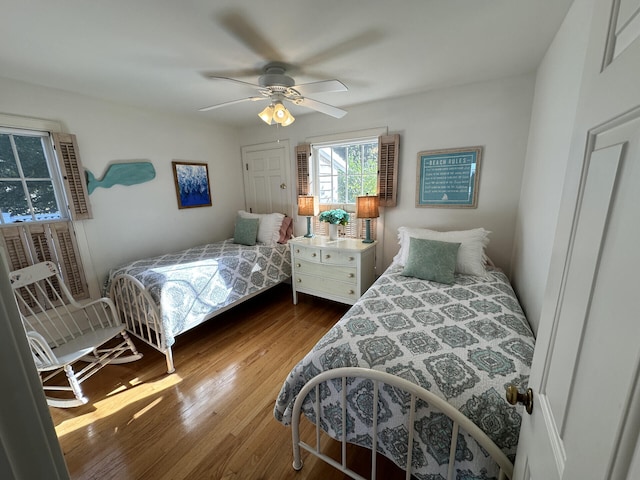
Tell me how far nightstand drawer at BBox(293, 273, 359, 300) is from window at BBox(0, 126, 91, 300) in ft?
7.01

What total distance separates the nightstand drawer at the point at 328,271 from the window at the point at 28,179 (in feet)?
7.58

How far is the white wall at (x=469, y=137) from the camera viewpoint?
2195 millimetres

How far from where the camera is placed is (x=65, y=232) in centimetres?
234

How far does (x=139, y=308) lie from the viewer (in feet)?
7.00

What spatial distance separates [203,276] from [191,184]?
5.10 feet

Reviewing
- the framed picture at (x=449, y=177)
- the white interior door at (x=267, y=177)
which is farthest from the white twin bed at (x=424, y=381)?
the white interior door at (x=267, y=177)

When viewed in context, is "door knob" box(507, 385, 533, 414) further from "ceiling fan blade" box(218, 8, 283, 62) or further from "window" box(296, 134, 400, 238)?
"window" box(296, 134, 400, 238)

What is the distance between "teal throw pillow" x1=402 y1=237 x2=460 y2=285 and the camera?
1.98 metres

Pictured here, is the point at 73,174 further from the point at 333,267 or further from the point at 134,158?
the point at 333,267

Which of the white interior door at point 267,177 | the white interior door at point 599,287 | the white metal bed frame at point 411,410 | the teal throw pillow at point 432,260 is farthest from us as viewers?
the white interior door at point 267,177

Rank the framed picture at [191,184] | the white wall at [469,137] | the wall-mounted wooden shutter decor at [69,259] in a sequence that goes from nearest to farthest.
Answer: the white wall at [469,137], the wall-mounted wooden shutter decor at [69,259], the framed picture at [191,184]

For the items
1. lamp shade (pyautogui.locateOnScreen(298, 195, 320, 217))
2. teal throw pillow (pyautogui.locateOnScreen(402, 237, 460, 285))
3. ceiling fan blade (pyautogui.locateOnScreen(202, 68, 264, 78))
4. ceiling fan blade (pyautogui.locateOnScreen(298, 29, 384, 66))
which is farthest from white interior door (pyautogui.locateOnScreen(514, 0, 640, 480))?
lamp shade (pyautogui.locateOnScreen(298, 195, 320, 217))

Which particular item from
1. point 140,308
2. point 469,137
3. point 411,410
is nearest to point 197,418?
point 140,308

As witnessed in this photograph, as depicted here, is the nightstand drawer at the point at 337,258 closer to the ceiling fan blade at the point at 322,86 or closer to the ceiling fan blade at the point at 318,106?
the ceiling fan blade at the point at 318,106
